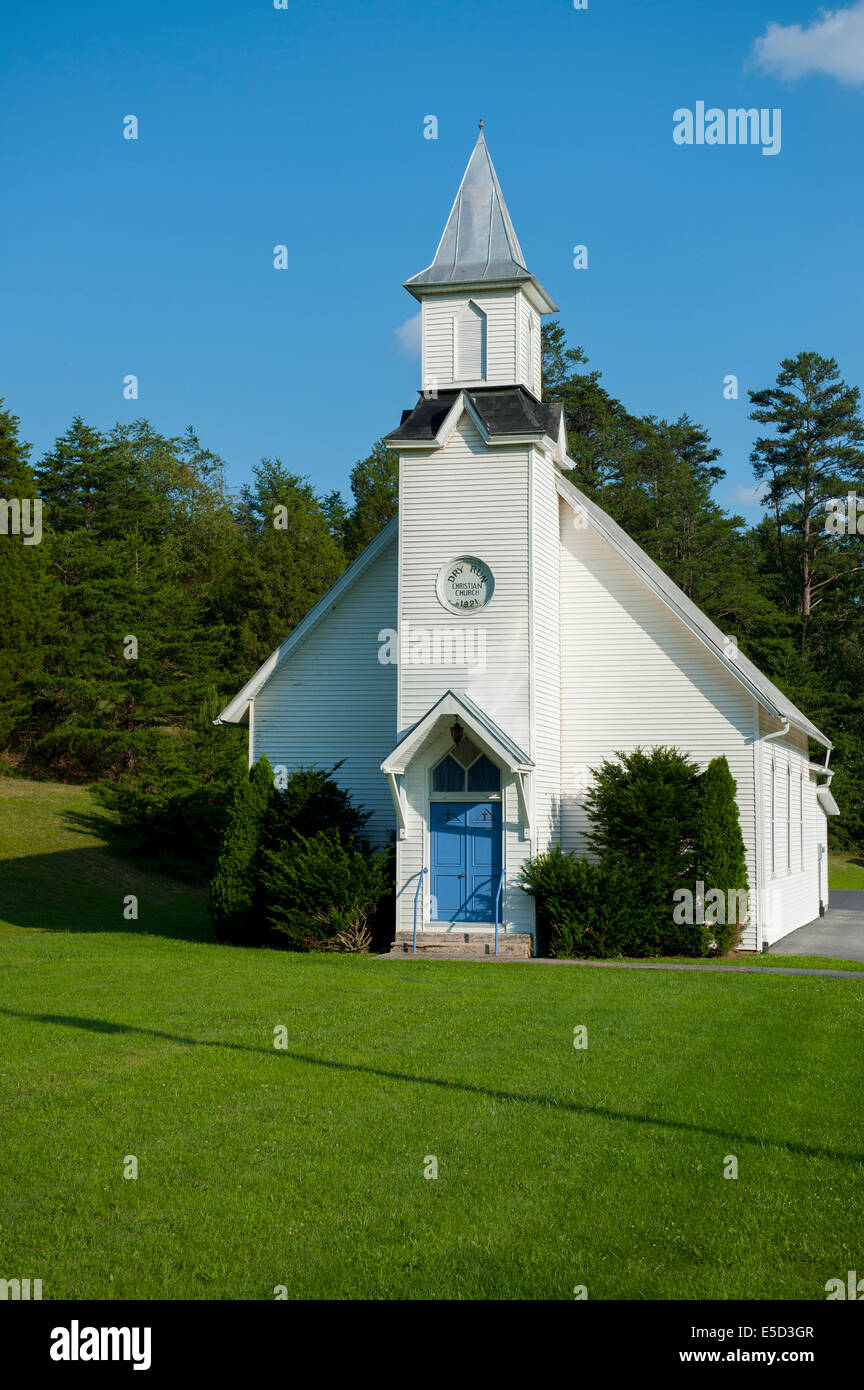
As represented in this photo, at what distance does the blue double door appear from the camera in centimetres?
2152

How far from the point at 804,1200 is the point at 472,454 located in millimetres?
16518

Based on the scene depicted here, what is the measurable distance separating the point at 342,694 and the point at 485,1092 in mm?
15635

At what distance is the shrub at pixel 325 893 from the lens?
71.1ft

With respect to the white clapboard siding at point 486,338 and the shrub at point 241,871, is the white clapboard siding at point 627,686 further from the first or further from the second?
the shrub at point 241,871

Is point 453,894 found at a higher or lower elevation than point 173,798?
lower

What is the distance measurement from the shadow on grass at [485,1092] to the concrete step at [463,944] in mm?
8460

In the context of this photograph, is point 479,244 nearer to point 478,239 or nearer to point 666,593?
point 478,239

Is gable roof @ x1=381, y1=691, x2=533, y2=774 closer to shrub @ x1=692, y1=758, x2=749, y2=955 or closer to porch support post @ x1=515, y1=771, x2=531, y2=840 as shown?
porch support post @ x1=515, y1=771, x2=531, y2=840

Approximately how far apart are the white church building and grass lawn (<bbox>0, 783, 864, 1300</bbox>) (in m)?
5.62

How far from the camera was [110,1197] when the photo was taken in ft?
23.5

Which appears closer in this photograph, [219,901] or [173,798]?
[219,901]

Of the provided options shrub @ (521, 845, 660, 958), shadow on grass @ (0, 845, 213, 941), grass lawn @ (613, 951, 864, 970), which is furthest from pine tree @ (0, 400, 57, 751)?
grass lawn @ (613, 951, 864, 970)

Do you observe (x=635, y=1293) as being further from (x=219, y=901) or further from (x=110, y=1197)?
(x=219, y=901)
